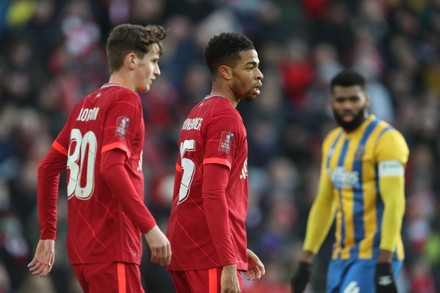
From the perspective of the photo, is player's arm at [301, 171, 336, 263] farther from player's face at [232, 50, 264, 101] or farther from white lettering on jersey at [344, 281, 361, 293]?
player's face at [232, 50, 264, 101]

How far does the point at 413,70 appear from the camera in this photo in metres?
17.7

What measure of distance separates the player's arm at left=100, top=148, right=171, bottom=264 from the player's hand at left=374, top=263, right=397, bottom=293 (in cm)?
229

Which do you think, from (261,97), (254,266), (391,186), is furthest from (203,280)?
(261,97)

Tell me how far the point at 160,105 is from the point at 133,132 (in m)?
8.36

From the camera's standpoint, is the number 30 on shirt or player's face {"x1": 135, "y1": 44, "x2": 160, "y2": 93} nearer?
the number 30 on shirt

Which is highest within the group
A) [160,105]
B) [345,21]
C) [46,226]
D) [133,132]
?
[345,21]

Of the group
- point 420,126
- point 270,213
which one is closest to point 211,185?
point 270,213

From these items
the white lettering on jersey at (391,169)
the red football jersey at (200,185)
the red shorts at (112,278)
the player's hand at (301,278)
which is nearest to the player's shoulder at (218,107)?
the red football jersey at (200,185)

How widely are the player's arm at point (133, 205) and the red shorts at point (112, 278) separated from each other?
374mm

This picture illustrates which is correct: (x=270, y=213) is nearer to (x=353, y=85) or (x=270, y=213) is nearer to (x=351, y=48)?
(x=351, y=48)

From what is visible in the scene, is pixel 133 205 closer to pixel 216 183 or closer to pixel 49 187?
pixel 216 183

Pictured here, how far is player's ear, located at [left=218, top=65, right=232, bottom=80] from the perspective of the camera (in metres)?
6.96

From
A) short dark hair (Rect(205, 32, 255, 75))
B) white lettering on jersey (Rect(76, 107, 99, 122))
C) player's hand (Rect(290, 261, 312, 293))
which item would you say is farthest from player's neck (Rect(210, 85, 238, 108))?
player's hand (Rect(290, 261, 312, 293))

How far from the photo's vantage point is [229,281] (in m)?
6.44
